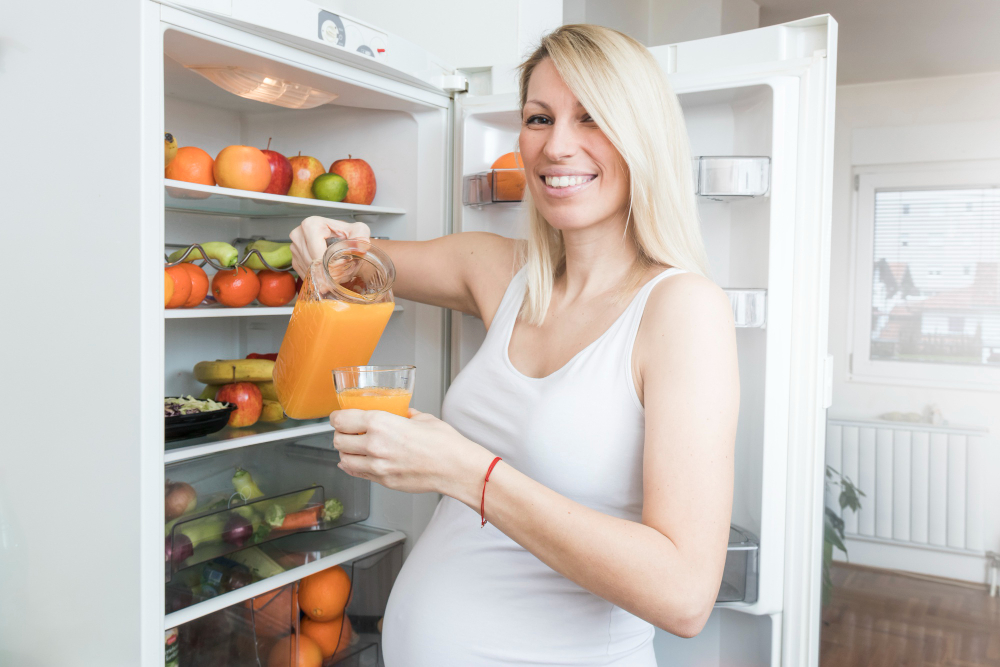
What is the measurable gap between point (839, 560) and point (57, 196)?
410 cm

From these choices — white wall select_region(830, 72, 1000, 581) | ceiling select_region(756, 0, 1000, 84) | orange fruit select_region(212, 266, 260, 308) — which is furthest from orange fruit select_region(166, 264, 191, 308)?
white wall select_region(830, 72, 1000, 581)

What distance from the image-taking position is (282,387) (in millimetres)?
1165

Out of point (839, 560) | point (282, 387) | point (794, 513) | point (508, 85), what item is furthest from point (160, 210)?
point (839, 560)

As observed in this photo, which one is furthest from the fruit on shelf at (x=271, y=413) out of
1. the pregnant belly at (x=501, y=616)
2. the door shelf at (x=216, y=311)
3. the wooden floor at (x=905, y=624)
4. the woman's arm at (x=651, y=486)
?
the wooden floor at (x=905, y=624)

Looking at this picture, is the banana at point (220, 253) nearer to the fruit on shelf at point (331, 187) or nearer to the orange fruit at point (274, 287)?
the orange fruit at point (274, 287)

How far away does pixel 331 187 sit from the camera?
4.95 feet

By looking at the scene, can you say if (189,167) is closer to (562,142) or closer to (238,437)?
(238,437)

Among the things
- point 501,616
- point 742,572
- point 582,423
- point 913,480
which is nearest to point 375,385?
point 582,423

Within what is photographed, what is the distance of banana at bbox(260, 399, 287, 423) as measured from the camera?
1.49m

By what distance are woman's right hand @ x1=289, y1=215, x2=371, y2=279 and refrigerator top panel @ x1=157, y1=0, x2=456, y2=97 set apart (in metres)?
0.28

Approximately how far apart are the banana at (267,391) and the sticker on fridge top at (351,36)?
66 centimetres

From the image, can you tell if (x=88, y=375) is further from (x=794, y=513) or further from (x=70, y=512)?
(x=794, y=513)

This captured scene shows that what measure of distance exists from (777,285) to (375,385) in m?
0.70

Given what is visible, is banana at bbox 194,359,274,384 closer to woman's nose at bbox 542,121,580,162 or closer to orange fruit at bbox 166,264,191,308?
orange fruit at bbox 166,264,191,308
